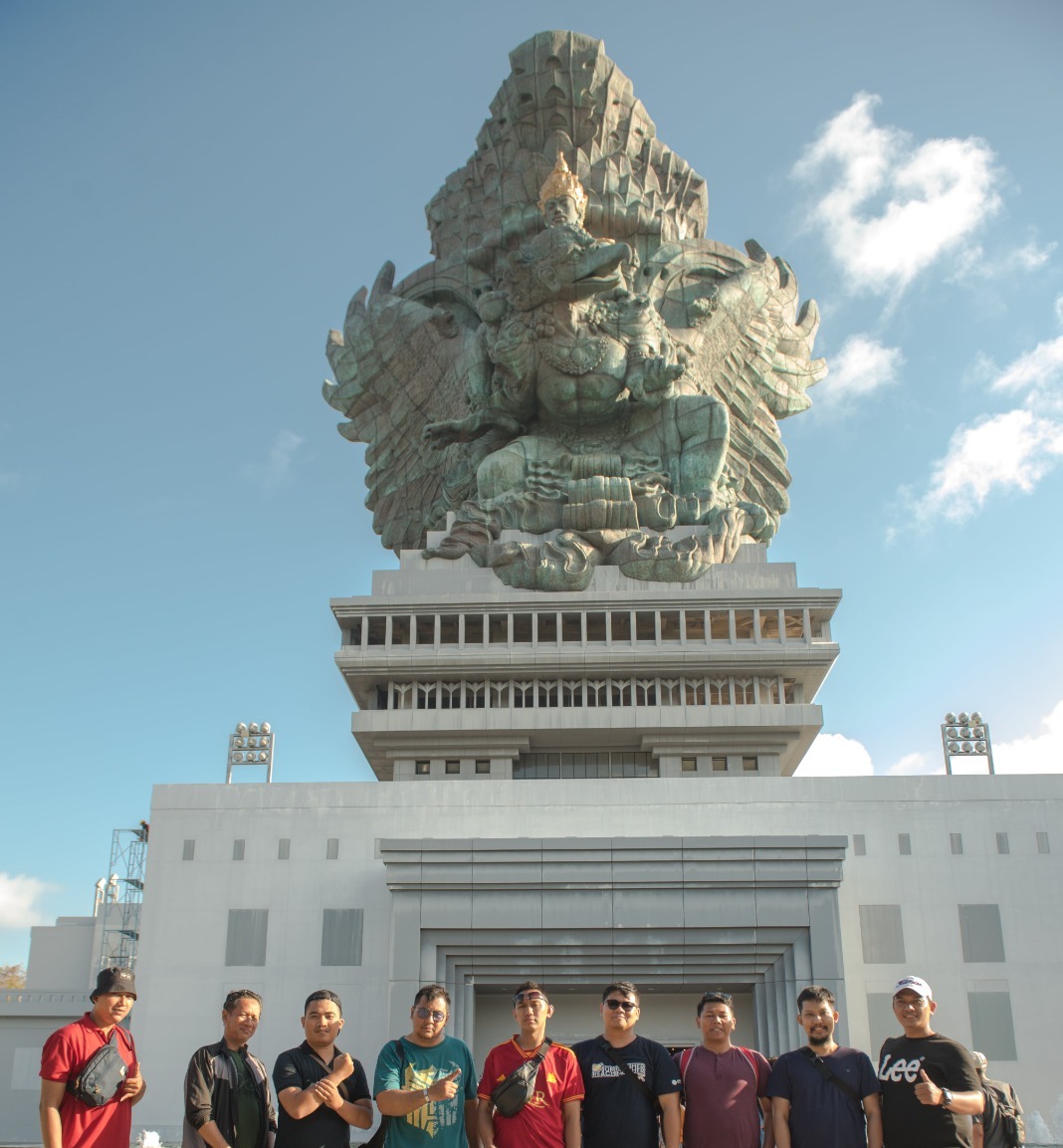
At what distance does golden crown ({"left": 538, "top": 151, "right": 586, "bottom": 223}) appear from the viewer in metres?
46.2

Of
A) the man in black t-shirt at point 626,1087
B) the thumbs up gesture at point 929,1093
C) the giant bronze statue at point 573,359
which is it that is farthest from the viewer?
the giant bronze statue at point 573,359

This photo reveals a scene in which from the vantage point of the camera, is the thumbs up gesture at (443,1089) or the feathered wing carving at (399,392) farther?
the feathered wing carving at (399,392)

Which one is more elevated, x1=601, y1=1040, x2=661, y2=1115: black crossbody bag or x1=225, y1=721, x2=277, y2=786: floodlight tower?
x1=225, y1=721, x2=277, y2=786: floodlight tower

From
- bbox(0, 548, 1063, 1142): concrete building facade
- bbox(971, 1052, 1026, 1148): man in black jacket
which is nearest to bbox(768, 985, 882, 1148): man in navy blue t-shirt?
bbox(971, 1052, 1026, 1148): man in black jacket

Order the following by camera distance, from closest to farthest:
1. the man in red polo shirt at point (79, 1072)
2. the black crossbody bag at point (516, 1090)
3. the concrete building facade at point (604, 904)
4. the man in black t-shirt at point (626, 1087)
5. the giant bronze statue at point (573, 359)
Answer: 1. the man in red polo shirt at point (79, 1072)
2. the black crossbody bag at point (516, 1090)
3. the man in black t-shirt at point (626, 1087)
4. the concrete building facade at point (604, 904)
5. the giant bronze statue at point (573, 359)

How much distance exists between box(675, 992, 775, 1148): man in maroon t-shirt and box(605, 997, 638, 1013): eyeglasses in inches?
22.8

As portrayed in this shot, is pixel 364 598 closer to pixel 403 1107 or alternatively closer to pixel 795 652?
pixel 795 652

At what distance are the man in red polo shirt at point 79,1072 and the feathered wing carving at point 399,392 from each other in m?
40.0

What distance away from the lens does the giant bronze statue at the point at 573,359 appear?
1617 inches

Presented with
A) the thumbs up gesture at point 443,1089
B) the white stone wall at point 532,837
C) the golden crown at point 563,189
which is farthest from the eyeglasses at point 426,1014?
the golden crown at point 563,189

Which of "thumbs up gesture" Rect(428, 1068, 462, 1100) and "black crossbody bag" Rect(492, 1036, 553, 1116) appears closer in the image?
"thumbs up gesture" Rect(428, 1068, 462, 1100)

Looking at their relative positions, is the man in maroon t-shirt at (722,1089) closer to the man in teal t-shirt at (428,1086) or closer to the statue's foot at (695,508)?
the man in teal t-shirt at (428,1086)

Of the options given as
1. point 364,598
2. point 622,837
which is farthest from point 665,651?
point 622,837

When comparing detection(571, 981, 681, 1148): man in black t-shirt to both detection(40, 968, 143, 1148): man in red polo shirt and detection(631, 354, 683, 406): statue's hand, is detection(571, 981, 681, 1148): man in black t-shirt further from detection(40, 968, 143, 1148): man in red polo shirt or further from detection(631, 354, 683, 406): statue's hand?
detection(631, 354, 683, 406): statue's hand
